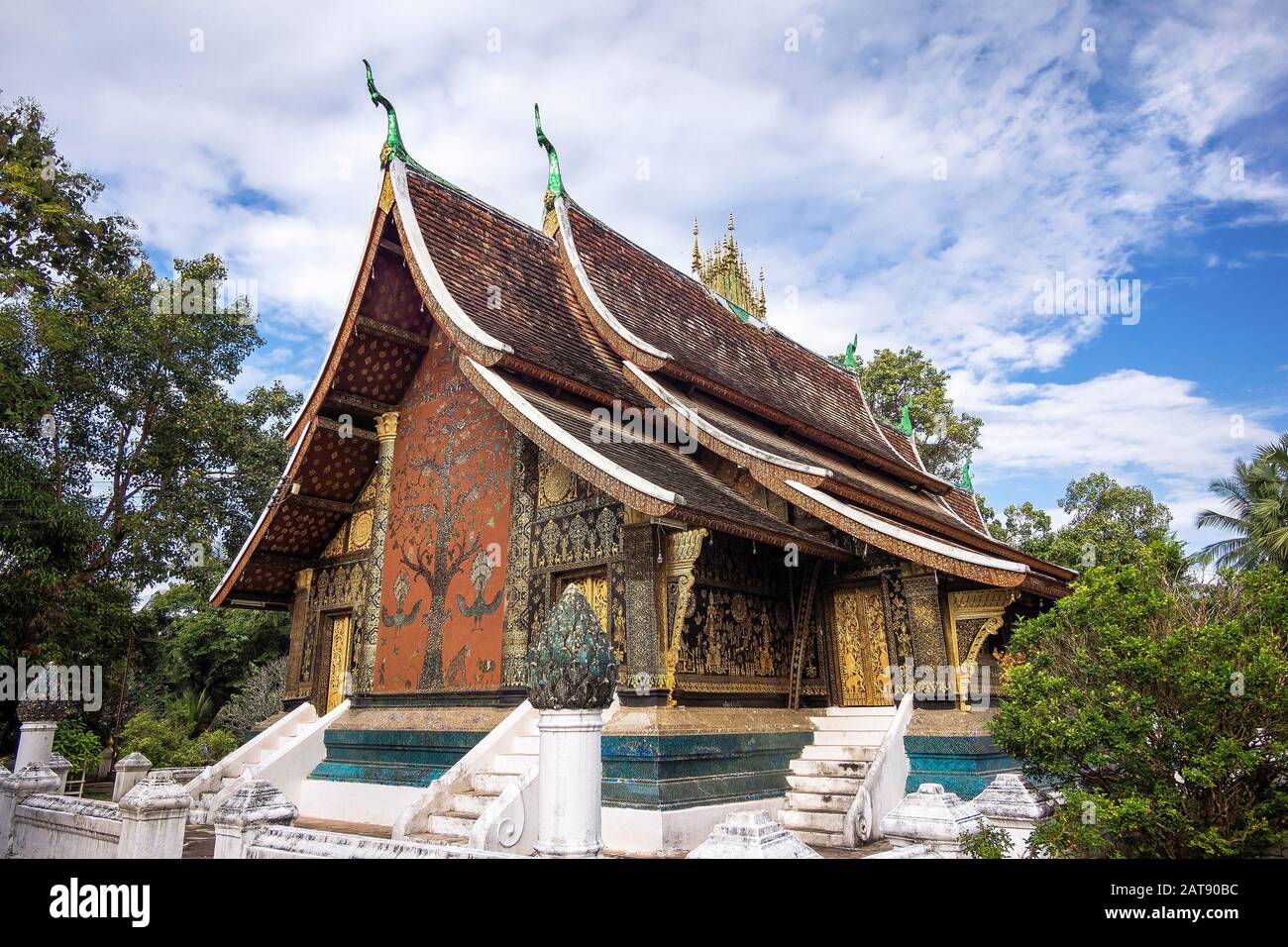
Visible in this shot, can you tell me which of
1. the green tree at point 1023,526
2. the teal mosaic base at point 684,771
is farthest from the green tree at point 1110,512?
the teal mosaic base at point 684,771

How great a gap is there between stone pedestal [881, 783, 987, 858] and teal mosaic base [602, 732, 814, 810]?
2917 mm

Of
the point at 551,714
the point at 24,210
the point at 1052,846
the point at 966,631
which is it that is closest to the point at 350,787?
the point at 551,714

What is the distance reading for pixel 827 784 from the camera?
761 cm

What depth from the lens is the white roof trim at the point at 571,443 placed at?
6.72m

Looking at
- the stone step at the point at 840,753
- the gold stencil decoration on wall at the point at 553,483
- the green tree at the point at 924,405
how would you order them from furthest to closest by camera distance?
the green tree at the point at 924,405
the gold stencil decoration on wall at the point at 553,483
the stone step at the point at 840,753

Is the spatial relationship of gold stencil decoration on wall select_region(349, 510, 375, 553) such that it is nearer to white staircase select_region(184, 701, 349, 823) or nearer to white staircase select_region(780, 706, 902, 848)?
white staircase select_region(184, 701, 349, 823)

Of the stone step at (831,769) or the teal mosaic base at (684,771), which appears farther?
the stone step at (831,769)

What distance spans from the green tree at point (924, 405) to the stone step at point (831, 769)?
1745 cm

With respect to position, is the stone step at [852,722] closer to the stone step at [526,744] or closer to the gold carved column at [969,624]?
the gold carved column at [969,624]

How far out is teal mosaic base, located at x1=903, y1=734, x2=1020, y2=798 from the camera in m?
7.14

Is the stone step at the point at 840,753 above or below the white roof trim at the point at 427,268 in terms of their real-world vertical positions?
below

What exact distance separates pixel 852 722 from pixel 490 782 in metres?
3.65
